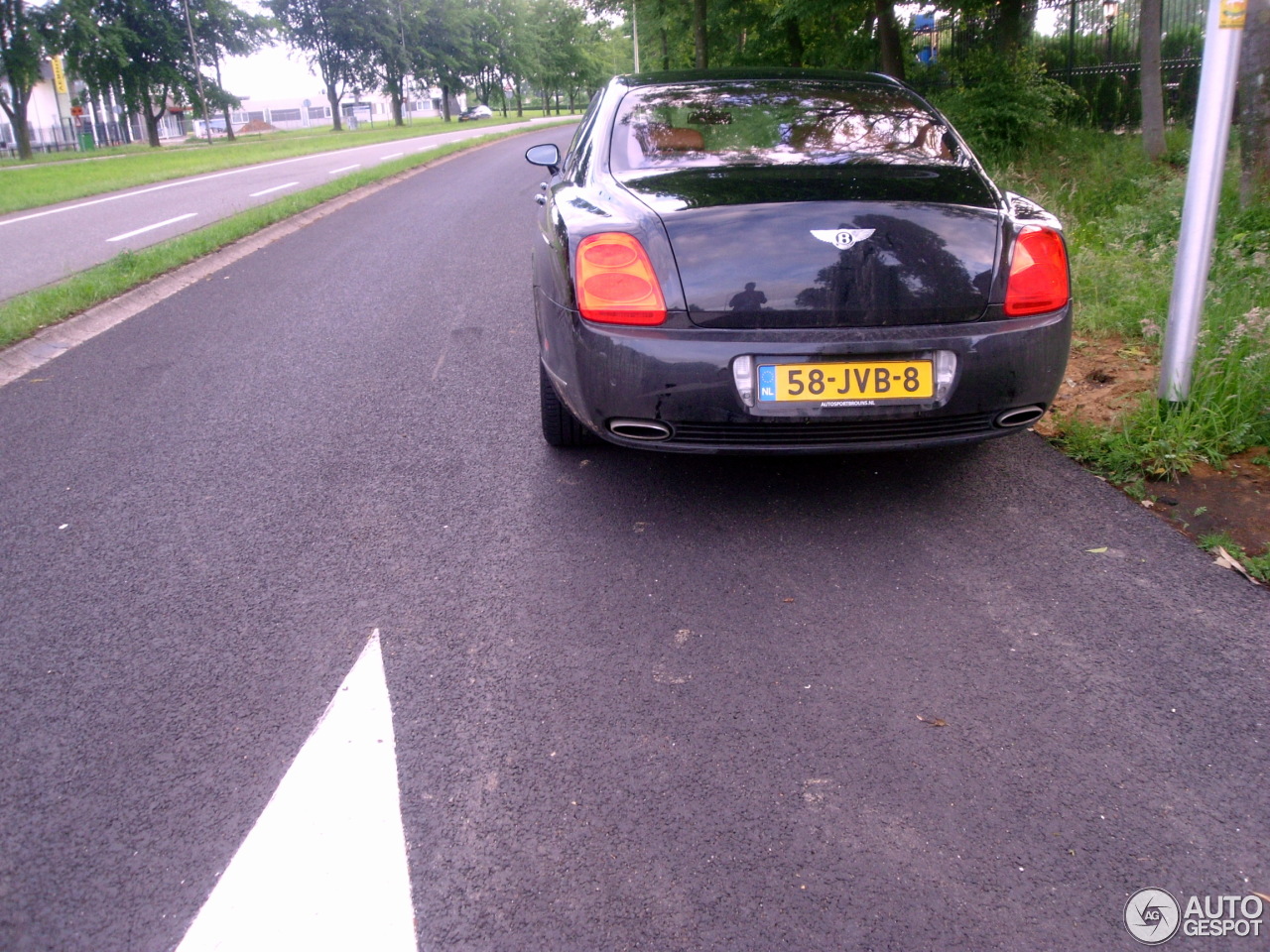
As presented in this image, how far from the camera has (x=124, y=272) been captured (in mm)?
7980

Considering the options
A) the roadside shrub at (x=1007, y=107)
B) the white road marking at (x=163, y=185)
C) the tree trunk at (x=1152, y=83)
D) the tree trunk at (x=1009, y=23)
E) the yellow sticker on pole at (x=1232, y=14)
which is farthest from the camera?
the white road marking at (x=163, y=185)

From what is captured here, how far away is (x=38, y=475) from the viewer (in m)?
3.99

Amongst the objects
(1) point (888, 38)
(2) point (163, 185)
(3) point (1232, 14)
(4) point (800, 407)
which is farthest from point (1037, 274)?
(2) point (163, 185)

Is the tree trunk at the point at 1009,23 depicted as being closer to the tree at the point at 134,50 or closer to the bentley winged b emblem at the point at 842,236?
the bentley winged b emblem at the point at 842,236

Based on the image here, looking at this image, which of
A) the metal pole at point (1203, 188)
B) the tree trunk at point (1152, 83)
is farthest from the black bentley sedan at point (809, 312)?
the tree trunk at point (1152, 83)

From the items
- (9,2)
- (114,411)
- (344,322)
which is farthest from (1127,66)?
(9,2)

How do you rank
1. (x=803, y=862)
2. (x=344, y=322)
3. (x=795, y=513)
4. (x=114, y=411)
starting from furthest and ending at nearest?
(x=344, y=322) < (x=114, y=411) < (x=795, y=513) < (x=803, y=862)

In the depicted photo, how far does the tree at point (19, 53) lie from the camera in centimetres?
3933

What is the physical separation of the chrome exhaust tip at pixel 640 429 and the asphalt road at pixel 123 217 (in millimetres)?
6897

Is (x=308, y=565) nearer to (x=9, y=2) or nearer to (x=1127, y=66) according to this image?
(x=1127, y=66)

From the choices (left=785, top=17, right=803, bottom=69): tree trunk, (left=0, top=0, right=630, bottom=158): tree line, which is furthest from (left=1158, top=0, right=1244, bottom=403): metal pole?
(left=0, top=0, right=630, bottom=158): tree line

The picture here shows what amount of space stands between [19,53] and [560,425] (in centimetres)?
4629

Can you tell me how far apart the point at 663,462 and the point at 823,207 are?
4.24 ft

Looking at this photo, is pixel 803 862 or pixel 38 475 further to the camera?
pixel 38 475
